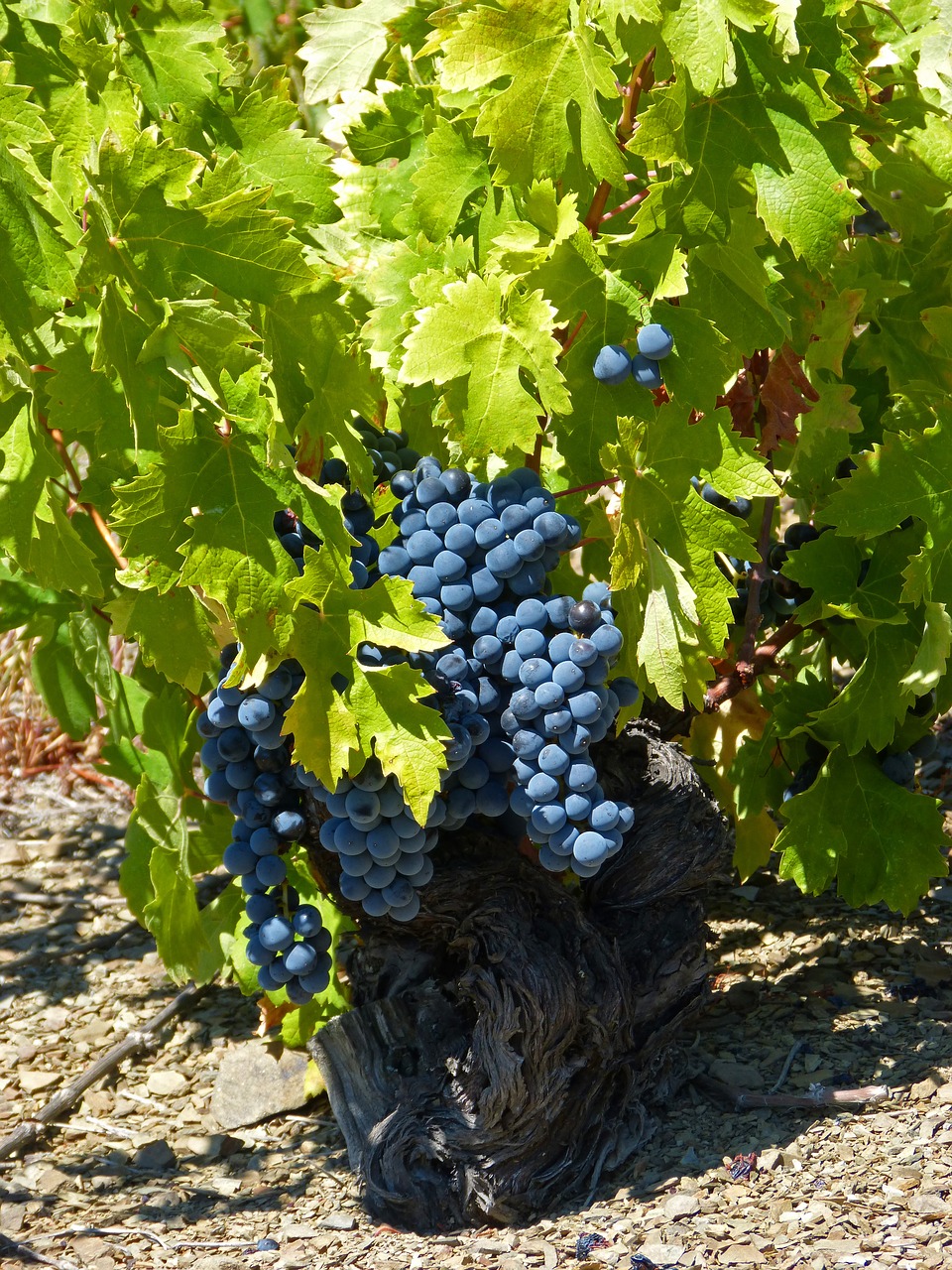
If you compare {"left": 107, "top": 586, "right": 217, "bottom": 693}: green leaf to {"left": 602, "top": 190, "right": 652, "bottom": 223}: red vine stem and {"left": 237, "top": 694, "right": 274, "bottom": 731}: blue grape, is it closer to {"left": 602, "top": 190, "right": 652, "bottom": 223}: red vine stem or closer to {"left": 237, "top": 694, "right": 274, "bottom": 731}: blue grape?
{"left": 237, "top": 694, "right": 274, "bottom": 731}: blue grape

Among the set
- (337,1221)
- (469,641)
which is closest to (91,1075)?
(337,1221)

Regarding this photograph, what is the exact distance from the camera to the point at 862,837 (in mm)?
2441

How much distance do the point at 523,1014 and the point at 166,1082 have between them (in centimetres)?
102

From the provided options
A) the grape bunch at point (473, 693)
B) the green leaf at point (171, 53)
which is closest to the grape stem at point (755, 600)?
the grape bunch at point (473, 693)

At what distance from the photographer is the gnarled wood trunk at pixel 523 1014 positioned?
2.21 metres

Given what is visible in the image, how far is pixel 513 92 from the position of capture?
6.00ft

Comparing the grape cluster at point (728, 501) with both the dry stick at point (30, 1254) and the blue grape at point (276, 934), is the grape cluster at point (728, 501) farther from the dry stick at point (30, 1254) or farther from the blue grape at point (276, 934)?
the dry stick at point (30, 1254)

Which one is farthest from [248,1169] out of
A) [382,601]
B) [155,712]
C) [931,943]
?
[931,943]

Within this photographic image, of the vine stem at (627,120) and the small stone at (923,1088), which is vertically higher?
the vine stem at (627,120)

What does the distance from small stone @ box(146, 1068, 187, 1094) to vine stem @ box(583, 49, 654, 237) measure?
1951 mm

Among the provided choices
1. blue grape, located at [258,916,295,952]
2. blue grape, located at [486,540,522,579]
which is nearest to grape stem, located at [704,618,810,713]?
blue grape, located at [486,540,522,579]

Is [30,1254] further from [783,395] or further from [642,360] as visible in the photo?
[783,395]

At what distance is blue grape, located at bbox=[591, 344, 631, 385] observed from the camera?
77.4 inches

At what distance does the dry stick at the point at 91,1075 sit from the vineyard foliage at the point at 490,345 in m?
0.44
